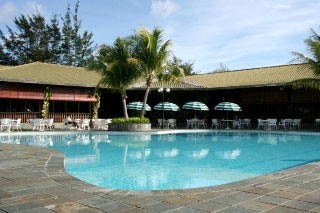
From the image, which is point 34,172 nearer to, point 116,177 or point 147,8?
point 116,177

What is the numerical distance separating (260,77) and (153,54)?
934cm

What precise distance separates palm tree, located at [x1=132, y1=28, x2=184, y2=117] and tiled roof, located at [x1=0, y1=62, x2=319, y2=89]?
4.02 m

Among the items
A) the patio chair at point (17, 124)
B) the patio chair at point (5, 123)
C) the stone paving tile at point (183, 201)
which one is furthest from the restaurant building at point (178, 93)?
the stone paving tile at point (183, 201)

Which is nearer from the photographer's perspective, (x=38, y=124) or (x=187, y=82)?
(x=38, y=124)

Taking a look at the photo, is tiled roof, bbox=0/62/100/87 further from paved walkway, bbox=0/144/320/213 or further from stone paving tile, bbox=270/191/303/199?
stone paving tile, bbox=270/191/303/199

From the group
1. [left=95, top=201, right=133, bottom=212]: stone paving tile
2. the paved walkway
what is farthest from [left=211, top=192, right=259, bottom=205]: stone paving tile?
[left=95, top=201, right=133, bottom=212]: stone paving tile

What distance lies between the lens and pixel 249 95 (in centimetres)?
2397

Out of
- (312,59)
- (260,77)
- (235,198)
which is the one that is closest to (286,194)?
(235,198)

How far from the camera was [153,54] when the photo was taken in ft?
63.0

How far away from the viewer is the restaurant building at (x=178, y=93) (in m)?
21.0

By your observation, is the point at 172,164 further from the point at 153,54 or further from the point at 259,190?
the point at 153,54

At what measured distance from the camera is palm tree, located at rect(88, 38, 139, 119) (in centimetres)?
1950

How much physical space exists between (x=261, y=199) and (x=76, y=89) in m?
20.5

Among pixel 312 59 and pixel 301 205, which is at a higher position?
pixel 312 59
